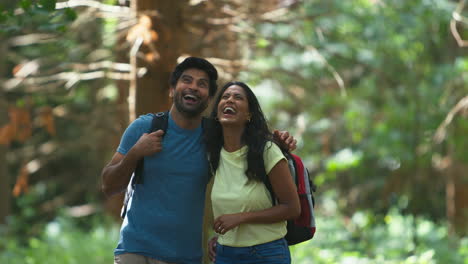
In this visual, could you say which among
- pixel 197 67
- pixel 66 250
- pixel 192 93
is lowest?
pixel 66 250

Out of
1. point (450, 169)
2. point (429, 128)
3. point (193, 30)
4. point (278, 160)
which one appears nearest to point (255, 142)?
point (278, 160)

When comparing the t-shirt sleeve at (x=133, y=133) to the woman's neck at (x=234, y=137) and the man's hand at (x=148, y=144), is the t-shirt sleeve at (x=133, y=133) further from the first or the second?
the woman's neck at (x=234, y=137)

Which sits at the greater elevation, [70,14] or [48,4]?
[48,4]

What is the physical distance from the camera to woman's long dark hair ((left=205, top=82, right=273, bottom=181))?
4035 mm

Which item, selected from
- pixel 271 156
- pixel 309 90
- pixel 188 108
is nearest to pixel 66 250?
pixel 309 90

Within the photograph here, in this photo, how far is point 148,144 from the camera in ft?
13.7

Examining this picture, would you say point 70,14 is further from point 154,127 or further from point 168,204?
point 168,204

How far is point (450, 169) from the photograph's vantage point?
13070mm

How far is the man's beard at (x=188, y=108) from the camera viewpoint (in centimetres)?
438

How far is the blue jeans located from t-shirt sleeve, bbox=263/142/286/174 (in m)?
0.45

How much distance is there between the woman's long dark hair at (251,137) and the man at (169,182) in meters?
0.10

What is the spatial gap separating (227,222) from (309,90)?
9.19m

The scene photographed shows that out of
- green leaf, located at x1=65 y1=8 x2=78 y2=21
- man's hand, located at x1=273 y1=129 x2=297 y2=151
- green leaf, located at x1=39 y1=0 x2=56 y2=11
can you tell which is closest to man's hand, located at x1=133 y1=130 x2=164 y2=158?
man's hand, located at x1=273 y1=129 x2=297 y2=151

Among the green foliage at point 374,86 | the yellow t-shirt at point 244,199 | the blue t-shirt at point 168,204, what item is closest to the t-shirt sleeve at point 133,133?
the blue t-shirt at point 168,204
